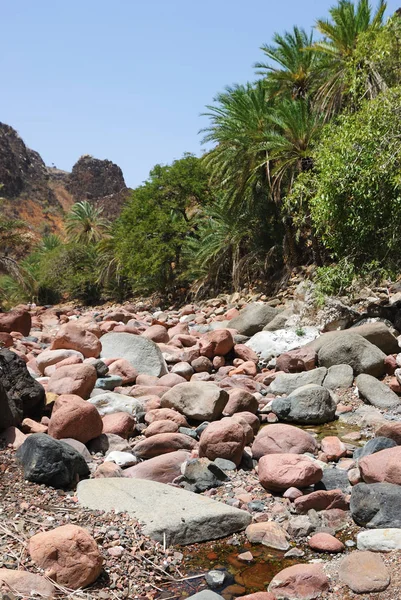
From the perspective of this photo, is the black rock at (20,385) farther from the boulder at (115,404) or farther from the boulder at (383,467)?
the boulder at (383,467)

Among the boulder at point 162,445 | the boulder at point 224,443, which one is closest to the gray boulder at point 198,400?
the boulder at point 162,445

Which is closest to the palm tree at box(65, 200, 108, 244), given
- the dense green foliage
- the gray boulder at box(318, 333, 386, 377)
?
the dense green foliage

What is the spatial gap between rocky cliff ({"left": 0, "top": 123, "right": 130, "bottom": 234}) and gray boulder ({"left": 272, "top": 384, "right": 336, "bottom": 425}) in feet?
166

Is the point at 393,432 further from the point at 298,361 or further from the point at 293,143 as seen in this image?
the point at 293,143

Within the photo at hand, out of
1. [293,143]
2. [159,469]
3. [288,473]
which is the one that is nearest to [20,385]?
[159,469]

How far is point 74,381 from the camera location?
793 cm

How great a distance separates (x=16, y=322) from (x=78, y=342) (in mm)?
4679

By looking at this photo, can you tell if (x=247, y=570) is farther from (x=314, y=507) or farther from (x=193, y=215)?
(x=193, y=215)

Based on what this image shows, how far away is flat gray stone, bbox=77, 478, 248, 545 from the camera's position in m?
4.36

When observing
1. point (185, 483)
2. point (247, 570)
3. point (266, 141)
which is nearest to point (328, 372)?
point (185, 483)

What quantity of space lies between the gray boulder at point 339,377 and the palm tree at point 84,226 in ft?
112

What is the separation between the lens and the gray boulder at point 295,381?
901cm

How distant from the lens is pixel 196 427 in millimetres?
7273

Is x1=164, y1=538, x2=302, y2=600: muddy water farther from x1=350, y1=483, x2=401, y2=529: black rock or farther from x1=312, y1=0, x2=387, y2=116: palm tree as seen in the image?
x1=312, y1=0, x2=387, y2=116: palm tree
